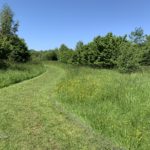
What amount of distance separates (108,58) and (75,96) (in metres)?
22.0

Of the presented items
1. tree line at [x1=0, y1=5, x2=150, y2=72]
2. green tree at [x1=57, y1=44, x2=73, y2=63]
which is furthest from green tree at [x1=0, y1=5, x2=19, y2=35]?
green tree at [x1=57, y1=44, x2=73, y2=63]

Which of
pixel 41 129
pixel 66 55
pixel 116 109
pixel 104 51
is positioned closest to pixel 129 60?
pixel 104 51

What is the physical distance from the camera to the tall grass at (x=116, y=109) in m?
5.38

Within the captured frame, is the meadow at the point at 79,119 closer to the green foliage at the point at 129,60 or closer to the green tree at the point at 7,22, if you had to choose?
the green foliage at the point at 129,60

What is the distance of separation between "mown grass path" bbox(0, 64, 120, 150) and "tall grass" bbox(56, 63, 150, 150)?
340mm

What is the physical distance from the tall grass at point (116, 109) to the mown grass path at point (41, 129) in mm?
340

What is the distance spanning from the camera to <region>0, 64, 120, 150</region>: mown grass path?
5.08 meters

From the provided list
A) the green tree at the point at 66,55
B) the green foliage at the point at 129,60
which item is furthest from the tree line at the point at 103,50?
the green tree at the point at 66,55

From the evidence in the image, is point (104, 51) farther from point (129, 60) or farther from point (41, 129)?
point (41, 129)

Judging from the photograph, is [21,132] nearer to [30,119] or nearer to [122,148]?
[30,119]

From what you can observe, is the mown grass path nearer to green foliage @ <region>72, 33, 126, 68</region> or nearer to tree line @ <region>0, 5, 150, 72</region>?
tree line @ <region>0, 5, 150, 72</region>

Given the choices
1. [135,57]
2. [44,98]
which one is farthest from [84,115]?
[135,57]

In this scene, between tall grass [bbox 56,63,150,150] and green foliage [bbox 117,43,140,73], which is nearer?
tall grass [bbox 56,63,150,150]

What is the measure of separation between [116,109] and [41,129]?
2.32 meters
